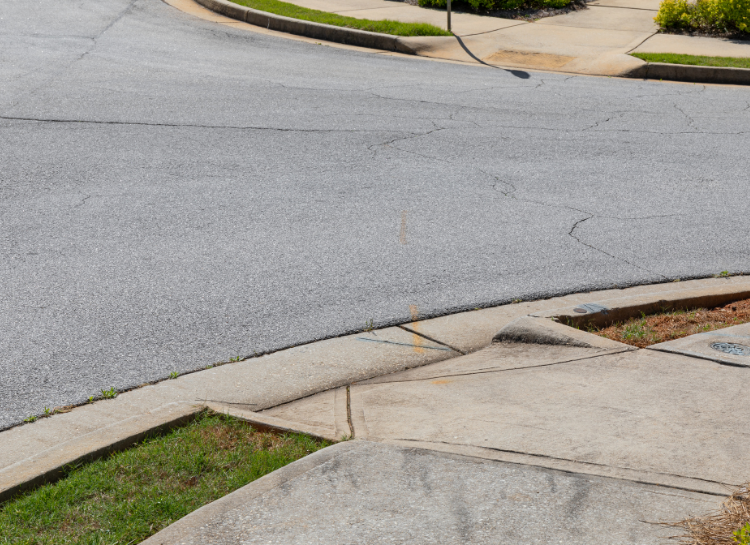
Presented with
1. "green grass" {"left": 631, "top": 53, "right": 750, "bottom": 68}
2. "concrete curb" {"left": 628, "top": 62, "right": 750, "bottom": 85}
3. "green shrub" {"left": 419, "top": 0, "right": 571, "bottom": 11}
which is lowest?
"concrete curb" {"left": 628, "top": 62, "right": 750, "bottom": 85}

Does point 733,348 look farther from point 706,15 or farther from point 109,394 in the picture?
point 706,15

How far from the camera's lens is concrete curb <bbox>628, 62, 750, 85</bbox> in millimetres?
12711

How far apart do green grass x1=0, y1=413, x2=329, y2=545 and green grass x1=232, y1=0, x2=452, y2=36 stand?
1181cm

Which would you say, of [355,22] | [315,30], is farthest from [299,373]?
[355,22]

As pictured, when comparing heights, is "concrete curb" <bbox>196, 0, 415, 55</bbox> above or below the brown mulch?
above

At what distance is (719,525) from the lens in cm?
293

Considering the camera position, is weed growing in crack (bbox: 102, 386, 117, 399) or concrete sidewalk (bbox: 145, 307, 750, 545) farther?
weed growing in crack (bbox: 102, 386, 117, 399)

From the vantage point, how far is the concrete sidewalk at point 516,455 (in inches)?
119

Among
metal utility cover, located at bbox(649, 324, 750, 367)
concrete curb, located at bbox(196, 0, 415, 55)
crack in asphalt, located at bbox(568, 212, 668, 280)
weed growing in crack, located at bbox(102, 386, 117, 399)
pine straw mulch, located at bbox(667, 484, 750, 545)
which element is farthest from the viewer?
concrete curb, located at bbox(196, 0, 415, 55)

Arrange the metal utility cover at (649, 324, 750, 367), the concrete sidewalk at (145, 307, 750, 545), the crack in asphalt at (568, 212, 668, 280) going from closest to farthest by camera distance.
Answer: the concrete sidewalk at (145, 307, 750, 545) < the metal utility cover at (649, 324, 750, 367) < the crack in asphalt at (568, 212, 668, 280)

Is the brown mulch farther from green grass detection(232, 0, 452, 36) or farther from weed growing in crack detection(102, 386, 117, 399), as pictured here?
green grass detection(232, 0, 452, 36)

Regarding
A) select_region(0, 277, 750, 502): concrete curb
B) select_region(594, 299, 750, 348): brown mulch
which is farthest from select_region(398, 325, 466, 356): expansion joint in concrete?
select_region(594, 299, 750, 348): brown mulch

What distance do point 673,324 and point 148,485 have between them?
11.1 feet

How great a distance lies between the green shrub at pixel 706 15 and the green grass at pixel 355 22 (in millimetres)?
4546
